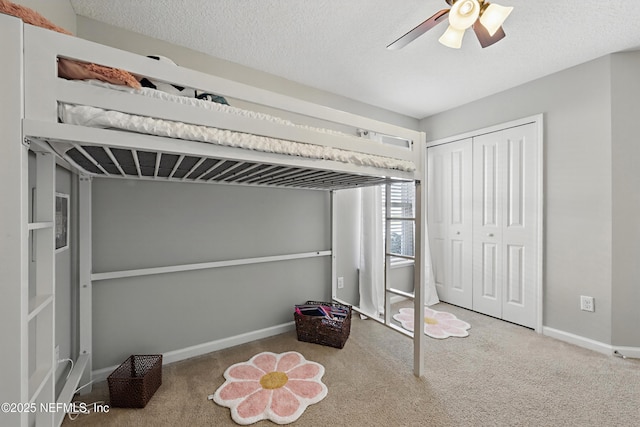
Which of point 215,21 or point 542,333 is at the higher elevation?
point 215,21

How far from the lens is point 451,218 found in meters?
3.29

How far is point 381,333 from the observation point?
8.09 ft

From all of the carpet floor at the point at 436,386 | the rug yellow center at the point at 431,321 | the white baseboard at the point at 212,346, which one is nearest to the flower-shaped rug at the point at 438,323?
the rug yellow center at the point at 431,321

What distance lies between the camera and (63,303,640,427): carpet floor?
1452 mm

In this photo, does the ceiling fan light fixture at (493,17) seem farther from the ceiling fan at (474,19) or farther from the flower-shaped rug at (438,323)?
the flower-shaped rug at (438,323)

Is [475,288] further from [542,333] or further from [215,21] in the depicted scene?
[215,21]

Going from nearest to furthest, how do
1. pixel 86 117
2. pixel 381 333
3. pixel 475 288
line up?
pixel 86 117
pixel 381 333
pixel 475 288

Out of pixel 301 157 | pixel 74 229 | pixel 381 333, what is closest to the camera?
pixel 301 157

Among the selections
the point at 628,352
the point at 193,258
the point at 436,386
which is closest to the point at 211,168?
the point at 193,258

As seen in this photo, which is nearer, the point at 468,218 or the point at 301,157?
the point at 301,157

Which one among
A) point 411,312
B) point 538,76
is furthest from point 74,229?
point 538,76

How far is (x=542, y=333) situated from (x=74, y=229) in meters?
3.69

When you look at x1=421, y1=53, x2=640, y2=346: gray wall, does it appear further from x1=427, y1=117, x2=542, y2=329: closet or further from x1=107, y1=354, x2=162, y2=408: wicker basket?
x1=107, y1=354, x2=162, y2=408: wicker basket

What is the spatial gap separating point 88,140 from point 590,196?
3202 mm
